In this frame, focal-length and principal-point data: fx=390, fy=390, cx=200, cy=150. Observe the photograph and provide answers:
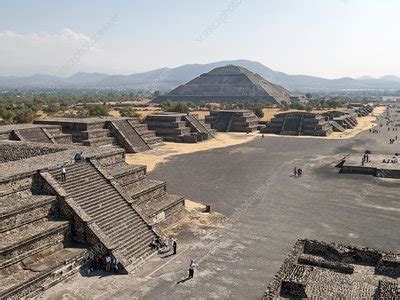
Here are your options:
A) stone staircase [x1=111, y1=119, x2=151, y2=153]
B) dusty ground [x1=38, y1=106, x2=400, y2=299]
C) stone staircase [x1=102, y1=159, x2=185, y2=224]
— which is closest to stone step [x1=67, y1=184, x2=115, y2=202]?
stone staircase [x1=102, y1=159, x2=185, y2=224]

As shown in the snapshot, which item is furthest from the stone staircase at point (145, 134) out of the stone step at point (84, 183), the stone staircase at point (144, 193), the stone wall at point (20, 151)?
the stone step at point (84, 183)

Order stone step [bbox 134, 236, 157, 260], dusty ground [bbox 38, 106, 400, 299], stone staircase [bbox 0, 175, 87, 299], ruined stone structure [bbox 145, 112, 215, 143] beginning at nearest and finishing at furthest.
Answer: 1. stone staircase [bbox 0, 175, 87, 299]
2. dusty ground [bbox 38, 106, 400, 299]
3. stone step [bbox 134, 236, 157, 260]
4. ruined stone structure [bbox 145, 112, 215, 143]

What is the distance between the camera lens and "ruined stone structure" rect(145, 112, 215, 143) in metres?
63.9

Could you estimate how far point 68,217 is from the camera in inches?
766

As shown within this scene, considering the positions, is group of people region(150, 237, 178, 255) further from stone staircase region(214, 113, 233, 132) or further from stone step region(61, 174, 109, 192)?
stone staircase region(214, 113, 233, 132)

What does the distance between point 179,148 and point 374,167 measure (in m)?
27.0

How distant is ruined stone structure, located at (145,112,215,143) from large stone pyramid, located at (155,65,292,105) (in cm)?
10142

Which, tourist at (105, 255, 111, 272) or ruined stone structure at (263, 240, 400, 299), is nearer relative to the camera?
ruined stone structure at (263, 240, 400, 299)

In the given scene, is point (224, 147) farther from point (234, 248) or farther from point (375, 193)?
point (234, 248)

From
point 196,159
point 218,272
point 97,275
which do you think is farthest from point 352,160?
point 97,275

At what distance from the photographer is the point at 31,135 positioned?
41281mm

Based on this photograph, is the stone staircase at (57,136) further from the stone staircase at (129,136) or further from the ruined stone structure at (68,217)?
the ruined stone structure at (68,217)

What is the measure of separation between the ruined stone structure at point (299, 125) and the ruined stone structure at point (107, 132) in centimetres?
3192

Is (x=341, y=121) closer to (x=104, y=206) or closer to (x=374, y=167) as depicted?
(x=374, y=167)
